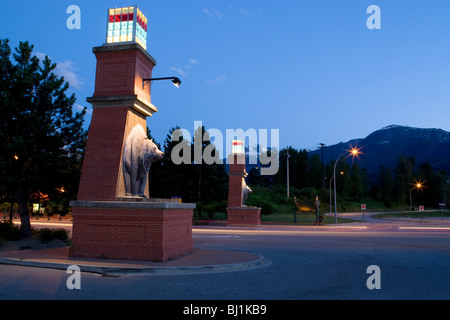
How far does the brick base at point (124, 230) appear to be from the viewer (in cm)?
1022

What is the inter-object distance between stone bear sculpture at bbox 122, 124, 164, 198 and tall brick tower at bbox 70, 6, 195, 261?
0.56 ft

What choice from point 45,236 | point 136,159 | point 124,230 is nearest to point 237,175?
point 45,236

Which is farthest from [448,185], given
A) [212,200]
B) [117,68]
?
[117,68]

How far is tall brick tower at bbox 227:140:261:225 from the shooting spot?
30469mm

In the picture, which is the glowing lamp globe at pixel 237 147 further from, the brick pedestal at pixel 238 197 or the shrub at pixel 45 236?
the shrub at pixel 45 236

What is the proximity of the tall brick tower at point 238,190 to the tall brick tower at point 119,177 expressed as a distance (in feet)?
57.9

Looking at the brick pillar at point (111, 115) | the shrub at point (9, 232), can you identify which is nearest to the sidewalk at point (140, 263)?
the brick pillar at point (111, 115)

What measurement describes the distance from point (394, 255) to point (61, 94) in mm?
14415

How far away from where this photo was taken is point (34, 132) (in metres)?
14.1

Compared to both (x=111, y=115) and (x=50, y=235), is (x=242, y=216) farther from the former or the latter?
(x=111, y=115)

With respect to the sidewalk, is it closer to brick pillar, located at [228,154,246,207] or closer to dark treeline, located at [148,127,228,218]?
brick pillar, located at [228,154,246,207]

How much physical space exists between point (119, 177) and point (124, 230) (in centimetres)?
169
